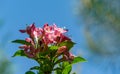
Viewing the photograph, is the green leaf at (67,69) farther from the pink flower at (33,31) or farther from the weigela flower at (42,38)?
the pink flower at (33,31)

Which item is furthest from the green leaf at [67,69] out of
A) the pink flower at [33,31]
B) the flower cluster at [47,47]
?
the pink flower at [33,31]

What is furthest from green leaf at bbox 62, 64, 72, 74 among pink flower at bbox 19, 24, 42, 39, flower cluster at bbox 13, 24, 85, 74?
pink flower at bbox 19, 24, 42, 39

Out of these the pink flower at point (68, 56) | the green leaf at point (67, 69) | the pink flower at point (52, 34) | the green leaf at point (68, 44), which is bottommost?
the green leaf at point (67, 69)

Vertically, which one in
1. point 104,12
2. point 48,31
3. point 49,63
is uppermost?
point 104,12

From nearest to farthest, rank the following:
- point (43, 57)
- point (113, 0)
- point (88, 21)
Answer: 1. point (43, 57)
2. point (113, 0)
3. point (88, 21)

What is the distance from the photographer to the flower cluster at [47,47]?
153 centimetres

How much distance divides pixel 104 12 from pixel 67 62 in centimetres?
597

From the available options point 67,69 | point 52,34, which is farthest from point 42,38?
point 67,69

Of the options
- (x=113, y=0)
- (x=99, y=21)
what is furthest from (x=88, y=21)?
(x=113, y=0)

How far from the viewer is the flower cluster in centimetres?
153

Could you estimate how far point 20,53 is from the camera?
5.21 ft

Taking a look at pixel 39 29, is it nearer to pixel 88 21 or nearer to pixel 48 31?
pixel 48 31

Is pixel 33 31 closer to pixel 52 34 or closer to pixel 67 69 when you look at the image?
pixel 52 34

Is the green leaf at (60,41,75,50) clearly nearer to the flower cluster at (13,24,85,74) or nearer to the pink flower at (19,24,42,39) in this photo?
the flower cluster at (13,24,85,74)
